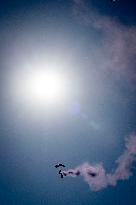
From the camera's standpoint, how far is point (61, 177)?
61781 millimetres

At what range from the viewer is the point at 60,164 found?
6309 cm

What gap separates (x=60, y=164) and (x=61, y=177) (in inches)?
101
